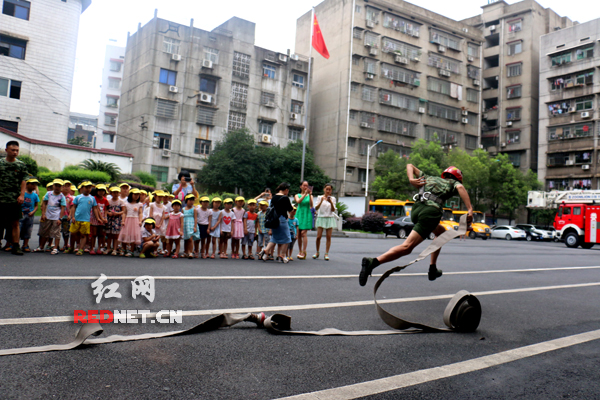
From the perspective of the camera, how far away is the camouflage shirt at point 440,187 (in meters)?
6.37

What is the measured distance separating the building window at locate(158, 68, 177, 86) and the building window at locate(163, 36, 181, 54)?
5.82ft

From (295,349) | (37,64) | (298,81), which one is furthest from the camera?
(298,81)

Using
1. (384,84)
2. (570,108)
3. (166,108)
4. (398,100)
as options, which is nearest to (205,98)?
(166,108)

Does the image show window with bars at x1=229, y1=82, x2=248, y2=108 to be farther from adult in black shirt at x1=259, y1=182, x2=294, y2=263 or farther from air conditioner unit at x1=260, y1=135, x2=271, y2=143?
adult in black shirt at x1=259, y1=182, x2=294, y2=263

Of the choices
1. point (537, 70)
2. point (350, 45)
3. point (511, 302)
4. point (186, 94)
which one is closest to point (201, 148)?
point (186, 94)

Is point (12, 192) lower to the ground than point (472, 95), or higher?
lower

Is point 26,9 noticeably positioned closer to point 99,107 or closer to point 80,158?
point 80,158

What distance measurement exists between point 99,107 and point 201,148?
38741mm

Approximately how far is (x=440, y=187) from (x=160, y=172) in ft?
123

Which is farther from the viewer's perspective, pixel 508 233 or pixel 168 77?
pixel 508 233

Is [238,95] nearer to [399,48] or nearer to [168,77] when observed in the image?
[168,77]

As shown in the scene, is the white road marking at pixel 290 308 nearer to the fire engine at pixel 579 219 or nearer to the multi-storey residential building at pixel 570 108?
the fire engine at pixel 579 219

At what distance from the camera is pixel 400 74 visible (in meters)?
53.3

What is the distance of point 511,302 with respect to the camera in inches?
247
